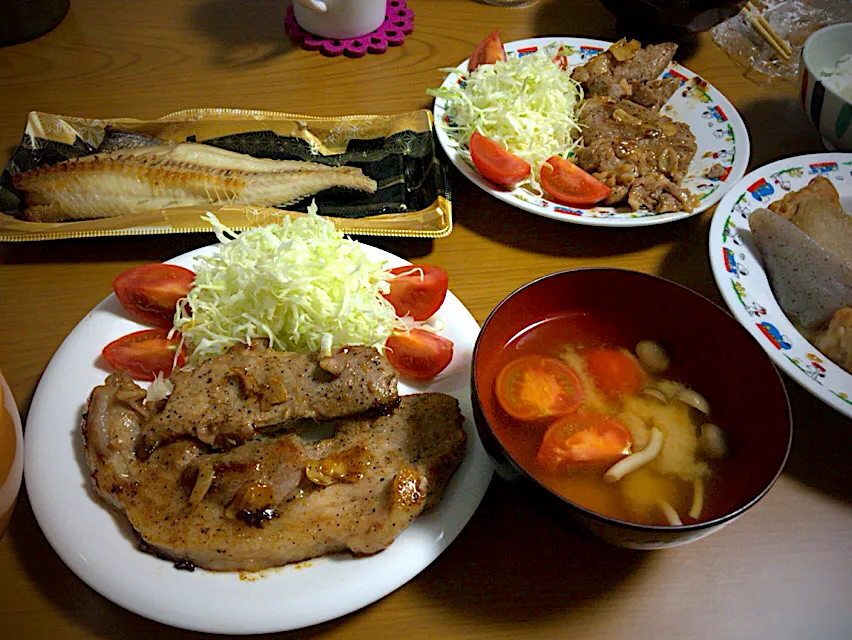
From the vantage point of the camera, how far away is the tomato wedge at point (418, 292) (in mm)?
1800

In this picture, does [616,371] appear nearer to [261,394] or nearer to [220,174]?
[261,394]

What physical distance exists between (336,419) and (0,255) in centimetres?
136

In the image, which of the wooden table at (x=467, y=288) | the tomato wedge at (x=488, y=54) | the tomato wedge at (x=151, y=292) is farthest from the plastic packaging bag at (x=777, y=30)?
the tomato wedge at (x=151, y=292)

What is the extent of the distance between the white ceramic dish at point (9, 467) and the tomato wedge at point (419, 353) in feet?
2.97

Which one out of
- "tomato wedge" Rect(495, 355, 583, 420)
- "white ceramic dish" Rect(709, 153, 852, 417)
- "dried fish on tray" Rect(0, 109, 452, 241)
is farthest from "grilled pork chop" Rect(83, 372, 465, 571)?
"white ceramic dish" Rect(709, 153, 852, 417)

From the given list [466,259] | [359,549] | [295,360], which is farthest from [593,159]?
[359,549]

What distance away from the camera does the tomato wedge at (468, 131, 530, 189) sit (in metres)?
2.21

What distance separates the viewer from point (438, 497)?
1416mm

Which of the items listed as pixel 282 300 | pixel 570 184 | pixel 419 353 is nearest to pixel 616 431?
pixel 419 353

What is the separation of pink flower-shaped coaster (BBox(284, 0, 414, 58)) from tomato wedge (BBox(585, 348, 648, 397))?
2091 millimetres

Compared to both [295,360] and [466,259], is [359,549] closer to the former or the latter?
[295,360]

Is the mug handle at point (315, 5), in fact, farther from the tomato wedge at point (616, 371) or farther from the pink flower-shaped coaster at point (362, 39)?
the tomato wedge at point (616, 371)

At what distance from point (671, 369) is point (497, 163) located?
1002 mm

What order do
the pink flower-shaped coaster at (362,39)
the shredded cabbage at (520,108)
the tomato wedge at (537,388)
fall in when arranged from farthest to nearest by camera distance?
the pink flower-shaped coaster at (362,39)
the shredded cabbage at (520,108)
the tomato wedge at (537,388)
